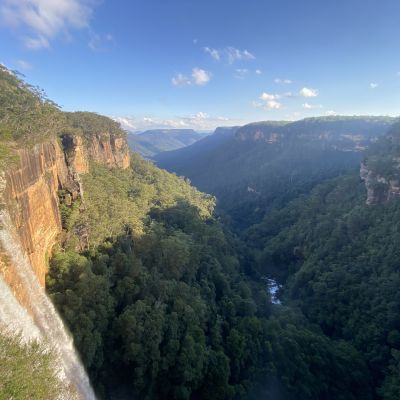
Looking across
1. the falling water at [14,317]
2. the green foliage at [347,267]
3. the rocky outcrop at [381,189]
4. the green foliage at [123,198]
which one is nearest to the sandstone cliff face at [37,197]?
the falling water at [14,317]

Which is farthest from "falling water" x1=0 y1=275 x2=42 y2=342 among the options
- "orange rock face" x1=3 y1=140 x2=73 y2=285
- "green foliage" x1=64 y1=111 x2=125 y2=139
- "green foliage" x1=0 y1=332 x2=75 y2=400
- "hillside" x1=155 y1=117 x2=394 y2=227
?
"hillside" x1=155 y1=117 x2=394 y2=227

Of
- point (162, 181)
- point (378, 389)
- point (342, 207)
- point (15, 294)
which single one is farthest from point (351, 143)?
point (15, 294)

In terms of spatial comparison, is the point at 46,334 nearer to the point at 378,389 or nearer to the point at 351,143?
the point at 378,389

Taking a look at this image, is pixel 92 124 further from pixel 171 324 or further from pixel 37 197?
pixel 171 324

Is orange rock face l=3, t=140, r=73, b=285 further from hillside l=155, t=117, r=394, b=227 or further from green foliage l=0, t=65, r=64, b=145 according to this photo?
hillside l=155, t=117, r=394, b=227

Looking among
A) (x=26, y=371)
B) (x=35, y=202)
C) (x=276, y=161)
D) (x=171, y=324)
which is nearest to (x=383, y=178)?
(x=171, y=324)
